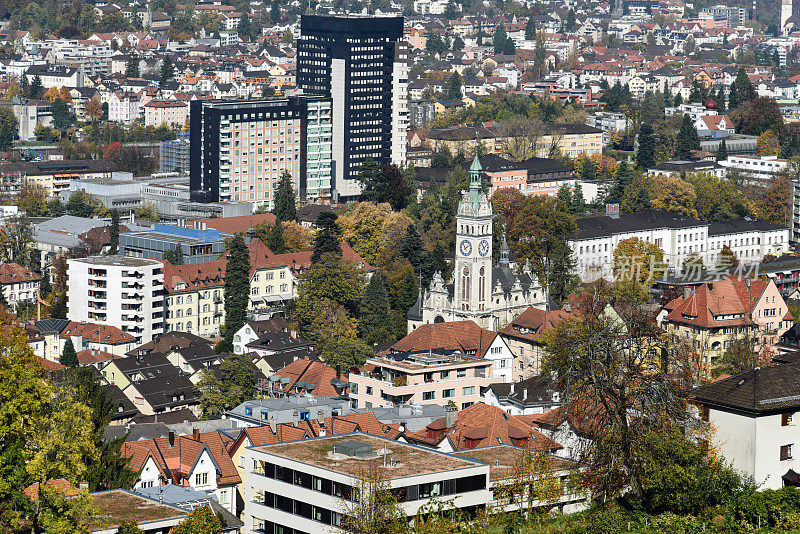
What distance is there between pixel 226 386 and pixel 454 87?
117 m

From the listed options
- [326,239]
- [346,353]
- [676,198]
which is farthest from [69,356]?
[676,198]

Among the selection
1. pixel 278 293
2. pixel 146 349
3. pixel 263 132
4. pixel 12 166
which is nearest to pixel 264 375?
pixel 146 349

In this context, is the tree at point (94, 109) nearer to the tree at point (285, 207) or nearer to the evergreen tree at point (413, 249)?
the tree at point (285, 207)

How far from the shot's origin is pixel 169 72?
632 ft

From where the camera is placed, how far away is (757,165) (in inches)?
5610

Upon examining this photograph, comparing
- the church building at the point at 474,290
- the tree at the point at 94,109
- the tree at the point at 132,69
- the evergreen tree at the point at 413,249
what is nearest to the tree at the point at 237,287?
the church building at the point at 474,290

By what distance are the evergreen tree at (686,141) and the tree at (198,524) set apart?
101585 mm

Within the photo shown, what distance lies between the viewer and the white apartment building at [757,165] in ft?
458

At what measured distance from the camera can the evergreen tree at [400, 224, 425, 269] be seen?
10250 cm

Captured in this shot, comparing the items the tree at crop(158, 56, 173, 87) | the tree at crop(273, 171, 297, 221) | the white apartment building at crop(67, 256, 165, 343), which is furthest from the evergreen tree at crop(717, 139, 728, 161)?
Result: the tree at crop(158, 56, 173, 87)

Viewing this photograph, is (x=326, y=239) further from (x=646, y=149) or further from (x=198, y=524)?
(x=198, y=524)

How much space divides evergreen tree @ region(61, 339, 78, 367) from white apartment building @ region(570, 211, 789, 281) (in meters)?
34.4

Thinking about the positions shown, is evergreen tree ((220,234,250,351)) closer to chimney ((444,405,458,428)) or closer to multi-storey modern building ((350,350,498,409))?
multi-storey modern building ((350,350,498,409))

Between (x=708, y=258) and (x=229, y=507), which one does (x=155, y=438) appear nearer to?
(x=229, y=507)
